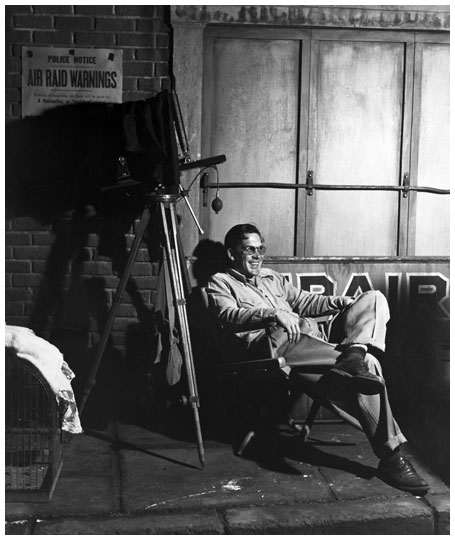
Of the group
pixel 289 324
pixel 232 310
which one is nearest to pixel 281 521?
pixel 289 324

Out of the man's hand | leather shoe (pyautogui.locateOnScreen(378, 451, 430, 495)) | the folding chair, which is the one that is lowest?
leather shoe (pyautogui.locateOnScreen(378, 451, 430, 495))

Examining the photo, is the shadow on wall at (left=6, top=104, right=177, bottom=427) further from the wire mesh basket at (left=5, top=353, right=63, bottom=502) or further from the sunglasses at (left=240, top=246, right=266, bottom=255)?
the sunglasses at (left=240, top=246, right=266, bottom=255)

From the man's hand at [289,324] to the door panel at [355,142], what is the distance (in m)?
1.06

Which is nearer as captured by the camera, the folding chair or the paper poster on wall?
the folding chair

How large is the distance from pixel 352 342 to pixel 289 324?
49 cm

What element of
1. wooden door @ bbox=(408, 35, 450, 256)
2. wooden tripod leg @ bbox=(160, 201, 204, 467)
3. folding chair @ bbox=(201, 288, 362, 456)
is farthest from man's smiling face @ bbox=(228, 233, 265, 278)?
wooden door @ bbox=(408, 35, 450, 256)

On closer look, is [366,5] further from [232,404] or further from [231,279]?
[232,404]

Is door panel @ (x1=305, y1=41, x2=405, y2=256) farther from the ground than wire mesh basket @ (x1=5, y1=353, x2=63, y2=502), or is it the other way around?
door panel @ (x1=305, y1=41, x2=405, y2=256)

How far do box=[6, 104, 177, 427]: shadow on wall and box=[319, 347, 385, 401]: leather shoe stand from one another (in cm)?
139

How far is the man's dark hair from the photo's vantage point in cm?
536

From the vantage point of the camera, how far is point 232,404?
18.4 feet

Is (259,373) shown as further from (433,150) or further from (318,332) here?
(433,150)

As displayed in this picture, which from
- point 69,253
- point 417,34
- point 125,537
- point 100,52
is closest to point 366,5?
point 417,34

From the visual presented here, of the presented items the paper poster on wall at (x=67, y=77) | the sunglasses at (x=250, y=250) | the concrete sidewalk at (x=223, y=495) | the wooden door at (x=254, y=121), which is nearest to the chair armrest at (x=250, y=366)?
the concrete sidewalk at (x=223, y=495)
